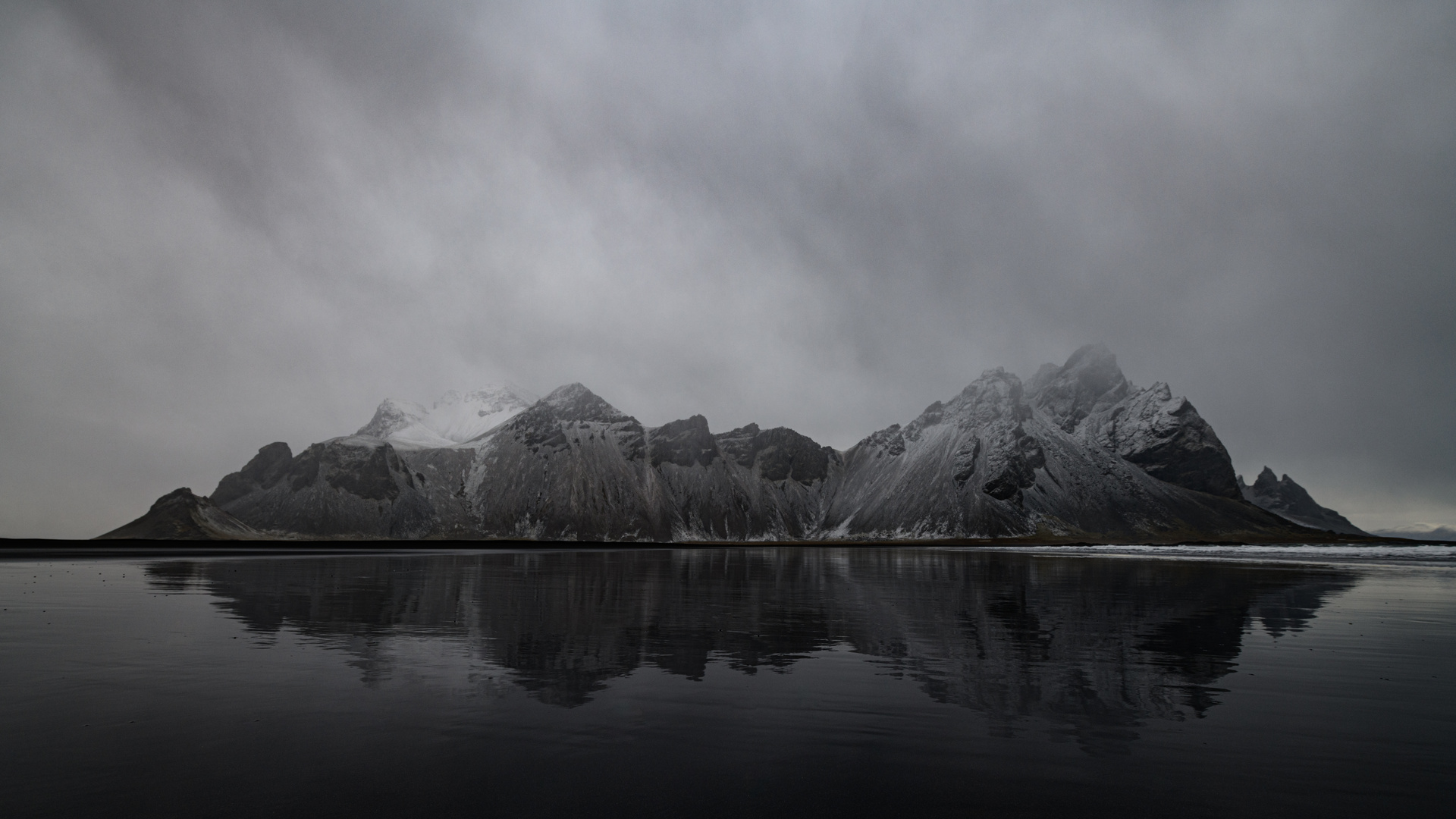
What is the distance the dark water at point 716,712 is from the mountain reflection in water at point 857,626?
0.66 feet

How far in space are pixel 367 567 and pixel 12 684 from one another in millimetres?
60292

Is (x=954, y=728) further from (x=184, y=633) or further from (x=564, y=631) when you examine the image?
(x=184, y=633)

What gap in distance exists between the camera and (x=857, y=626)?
2916cm

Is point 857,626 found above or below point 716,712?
below

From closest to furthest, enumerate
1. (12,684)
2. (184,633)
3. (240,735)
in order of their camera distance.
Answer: (240,735) → (12,684) → (184,633)

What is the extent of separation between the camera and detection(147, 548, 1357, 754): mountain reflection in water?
1750 cm

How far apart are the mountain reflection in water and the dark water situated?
20cm

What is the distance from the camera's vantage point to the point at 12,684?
17.2 m

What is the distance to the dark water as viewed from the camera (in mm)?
10391

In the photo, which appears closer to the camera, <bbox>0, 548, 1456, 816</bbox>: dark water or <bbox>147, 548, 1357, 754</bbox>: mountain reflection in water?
<bbox>0, 548, 1456, 816</bbox>: dark water

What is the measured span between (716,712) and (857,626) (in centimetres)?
1517

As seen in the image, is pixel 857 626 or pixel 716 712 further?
pixel 857 626

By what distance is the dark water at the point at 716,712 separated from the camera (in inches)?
409

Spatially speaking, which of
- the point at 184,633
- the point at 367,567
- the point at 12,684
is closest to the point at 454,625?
the point at 184,633
